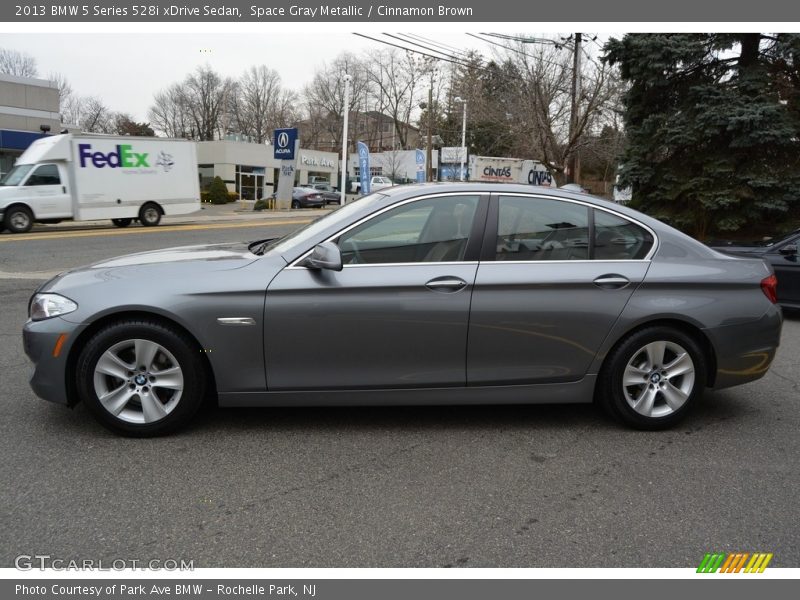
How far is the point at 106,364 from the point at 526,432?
2.69 metres

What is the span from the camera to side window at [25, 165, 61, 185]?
19.1 m

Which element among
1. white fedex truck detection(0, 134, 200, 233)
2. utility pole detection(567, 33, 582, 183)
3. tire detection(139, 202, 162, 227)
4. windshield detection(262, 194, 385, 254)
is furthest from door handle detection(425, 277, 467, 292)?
utility pole detection(567, 33, 582, 183)

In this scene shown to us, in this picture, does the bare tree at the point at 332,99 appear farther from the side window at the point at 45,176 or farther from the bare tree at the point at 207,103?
the side window at the point at 45,176

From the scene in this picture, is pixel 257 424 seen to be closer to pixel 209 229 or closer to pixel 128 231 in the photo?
pixel 128 231

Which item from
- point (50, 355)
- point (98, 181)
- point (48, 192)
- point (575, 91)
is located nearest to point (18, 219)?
point (48, 192)

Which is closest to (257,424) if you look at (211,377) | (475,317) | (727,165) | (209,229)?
(211,377)

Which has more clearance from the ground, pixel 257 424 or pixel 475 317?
pixel 475 317

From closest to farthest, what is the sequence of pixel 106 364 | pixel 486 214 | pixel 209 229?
pixel 106 364, pixel 486 214, pixel 209 229

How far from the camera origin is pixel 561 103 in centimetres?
3198

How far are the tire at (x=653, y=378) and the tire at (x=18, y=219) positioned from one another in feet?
64.4

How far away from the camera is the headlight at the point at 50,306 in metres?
3.78

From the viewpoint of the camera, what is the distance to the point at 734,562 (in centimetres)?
281

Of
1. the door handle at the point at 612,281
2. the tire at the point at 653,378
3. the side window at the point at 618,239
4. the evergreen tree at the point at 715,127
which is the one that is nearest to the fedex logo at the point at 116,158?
the evergreen tree at the point at 715,127

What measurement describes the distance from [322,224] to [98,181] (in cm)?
1874
